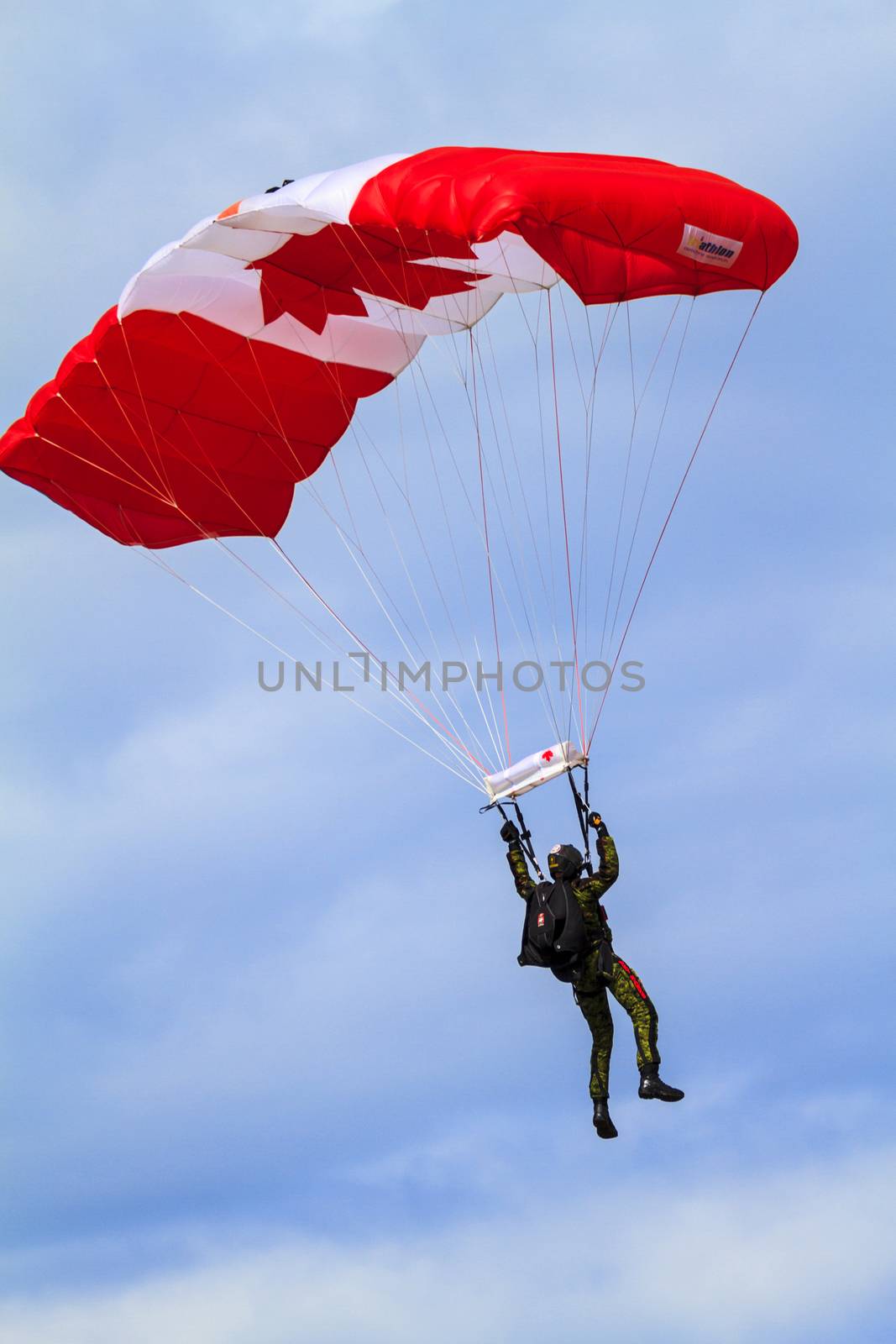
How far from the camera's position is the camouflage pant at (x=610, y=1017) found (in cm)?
1466

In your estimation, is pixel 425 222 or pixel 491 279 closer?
pixel 425 222

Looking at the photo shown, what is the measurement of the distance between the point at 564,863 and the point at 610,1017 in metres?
1.16

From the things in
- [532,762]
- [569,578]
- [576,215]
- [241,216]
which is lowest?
[532,762]

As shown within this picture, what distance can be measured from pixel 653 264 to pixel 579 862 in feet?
13.9

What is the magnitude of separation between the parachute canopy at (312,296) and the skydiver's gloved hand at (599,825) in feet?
11.8

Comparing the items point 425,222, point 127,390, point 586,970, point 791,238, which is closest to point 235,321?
point 127,390

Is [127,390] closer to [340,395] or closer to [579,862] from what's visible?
[340,395]

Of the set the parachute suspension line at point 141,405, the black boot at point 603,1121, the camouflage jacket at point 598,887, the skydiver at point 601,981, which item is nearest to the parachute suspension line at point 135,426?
the parachute suspension line at point 141,405

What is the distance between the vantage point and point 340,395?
17.9 metres

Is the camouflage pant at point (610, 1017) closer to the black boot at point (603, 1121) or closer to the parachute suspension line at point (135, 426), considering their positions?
the black boot at point (603, 1121)

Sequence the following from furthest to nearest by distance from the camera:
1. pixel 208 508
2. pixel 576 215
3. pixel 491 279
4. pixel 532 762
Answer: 1. pixel 208 508
2. pixel 491 279
3. pixel 532 762
4. pixel 576 215

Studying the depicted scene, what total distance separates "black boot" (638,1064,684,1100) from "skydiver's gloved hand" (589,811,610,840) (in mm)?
1560

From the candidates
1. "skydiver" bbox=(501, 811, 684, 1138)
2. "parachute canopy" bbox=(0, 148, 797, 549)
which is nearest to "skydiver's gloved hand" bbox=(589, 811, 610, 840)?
"skydiver" bbox=(501, 811, 684, 1138)

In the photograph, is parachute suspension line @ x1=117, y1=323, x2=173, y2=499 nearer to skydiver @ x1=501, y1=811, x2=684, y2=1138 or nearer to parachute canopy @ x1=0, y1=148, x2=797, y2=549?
parachute canopy @ x1=0, y1=148, x2=797, y2=549
